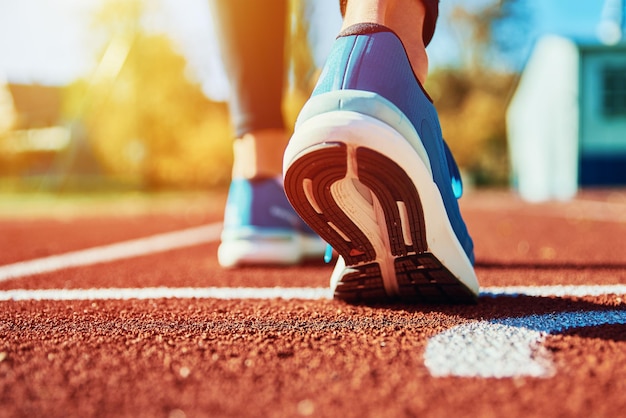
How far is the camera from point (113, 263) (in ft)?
7.33

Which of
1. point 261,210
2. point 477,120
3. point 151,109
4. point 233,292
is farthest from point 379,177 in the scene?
point 477,120

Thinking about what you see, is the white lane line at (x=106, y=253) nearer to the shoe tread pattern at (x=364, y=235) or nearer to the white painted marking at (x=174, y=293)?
the white painted marking at (x=174, y=293)

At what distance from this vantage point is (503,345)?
0.90 metres

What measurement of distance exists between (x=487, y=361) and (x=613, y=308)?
0.47 meters

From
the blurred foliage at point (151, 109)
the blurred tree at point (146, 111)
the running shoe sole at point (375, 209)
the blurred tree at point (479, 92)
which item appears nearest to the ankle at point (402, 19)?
the running shoe sole at point (375, 209)

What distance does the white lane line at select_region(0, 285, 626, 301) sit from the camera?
1373mm

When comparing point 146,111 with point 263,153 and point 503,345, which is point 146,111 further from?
point 503,345

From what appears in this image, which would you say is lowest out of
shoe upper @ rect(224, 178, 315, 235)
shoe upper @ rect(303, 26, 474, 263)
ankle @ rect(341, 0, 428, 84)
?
shoe upper @ rect(224, 178, 315, 235)

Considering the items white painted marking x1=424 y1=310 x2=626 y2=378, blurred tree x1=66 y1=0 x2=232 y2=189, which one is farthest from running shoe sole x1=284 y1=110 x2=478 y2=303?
blurred tree x1=66 y1=0 x2=232 y2=189

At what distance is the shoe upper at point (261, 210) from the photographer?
1.96 metres

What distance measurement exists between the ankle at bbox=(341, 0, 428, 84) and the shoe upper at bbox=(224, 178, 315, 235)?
86 cm

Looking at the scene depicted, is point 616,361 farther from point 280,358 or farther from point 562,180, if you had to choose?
point 562,180

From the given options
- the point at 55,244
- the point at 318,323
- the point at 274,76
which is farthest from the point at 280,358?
the point at 55,244

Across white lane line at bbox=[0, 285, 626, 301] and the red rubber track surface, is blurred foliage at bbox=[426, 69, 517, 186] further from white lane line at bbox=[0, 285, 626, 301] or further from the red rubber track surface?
the red rubber track surface
